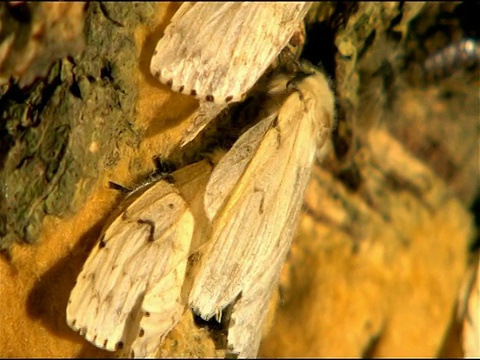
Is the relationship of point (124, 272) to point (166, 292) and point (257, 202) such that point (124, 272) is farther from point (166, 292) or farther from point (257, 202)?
point (257, 202)

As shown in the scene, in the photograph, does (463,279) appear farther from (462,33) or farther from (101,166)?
(101,166)

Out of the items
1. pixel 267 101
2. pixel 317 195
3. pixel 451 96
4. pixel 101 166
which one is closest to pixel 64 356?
pixel 101 166

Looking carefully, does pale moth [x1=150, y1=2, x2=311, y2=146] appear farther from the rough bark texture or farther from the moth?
the moth

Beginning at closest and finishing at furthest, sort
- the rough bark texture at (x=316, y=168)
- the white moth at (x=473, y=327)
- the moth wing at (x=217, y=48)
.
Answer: the moth wing at (x=217, y=48) < the rough bark texture at (x=316, y=168) < the white moth at (x=473, y=327)

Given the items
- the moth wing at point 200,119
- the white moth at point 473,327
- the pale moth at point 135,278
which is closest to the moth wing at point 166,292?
the pale moth at point 135,278

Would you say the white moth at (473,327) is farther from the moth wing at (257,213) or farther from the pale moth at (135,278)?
the pale moth at (135,278)
